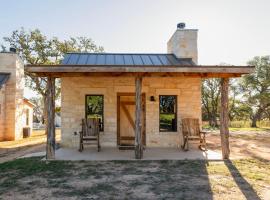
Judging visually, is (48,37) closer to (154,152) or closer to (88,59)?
(88,59)

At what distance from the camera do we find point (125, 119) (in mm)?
9977

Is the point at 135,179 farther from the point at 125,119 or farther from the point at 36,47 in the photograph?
the point at 36,47

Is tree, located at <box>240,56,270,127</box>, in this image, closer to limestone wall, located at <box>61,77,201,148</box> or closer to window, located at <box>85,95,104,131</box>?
limestone wall, located at <box>61,77,201,148</box>

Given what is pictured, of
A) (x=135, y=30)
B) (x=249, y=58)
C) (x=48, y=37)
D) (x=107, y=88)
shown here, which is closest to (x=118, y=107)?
(x=107, y=88)

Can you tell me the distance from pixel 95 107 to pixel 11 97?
652 centimetres

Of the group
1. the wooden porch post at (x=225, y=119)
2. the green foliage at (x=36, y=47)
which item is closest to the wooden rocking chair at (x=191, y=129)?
the wooden porch post at (x=225, y=119)

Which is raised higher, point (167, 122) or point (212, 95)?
point (212, 95)

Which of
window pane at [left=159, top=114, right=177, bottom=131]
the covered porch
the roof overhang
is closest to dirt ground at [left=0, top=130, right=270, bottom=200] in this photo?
the covered porch

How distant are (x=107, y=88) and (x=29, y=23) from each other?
491 inches

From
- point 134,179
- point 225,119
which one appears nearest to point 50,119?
point 134,179

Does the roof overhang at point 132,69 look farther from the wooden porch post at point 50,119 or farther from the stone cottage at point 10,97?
the stone cottage at point 10,97

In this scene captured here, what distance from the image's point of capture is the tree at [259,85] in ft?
88.9

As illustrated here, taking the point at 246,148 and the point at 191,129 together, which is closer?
the point at 191,129

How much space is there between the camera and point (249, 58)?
29531mm
